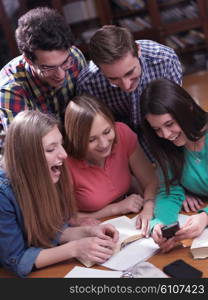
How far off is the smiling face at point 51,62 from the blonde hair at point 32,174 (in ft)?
0.98

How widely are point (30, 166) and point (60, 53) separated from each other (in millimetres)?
543

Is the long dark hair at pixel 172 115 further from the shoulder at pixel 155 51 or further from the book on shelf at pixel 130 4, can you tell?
the book on shelf at pixel 130 4

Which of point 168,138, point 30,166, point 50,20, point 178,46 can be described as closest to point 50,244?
point 30,166

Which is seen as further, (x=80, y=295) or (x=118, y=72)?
(x=118, y=72)

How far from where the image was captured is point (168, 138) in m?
1.63

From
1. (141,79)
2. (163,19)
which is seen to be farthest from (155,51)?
(163,19)

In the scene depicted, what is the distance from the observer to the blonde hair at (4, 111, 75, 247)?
147 centimetres

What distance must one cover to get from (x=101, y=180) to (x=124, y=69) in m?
0.48

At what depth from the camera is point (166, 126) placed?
1.61 m

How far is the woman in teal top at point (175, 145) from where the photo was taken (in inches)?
62.6

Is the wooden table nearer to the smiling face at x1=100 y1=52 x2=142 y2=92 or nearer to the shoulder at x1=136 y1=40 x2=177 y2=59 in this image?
the smiling face at x1=100 y1=52 x2=142 y2=92

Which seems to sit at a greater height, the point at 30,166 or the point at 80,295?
the point at 30,166

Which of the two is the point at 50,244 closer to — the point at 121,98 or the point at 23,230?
the point at 23,230

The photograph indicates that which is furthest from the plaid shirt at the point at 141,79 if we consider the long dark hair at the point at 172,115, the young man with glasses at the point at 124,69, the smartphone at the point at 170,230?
the smartphone at the point at 170,230
